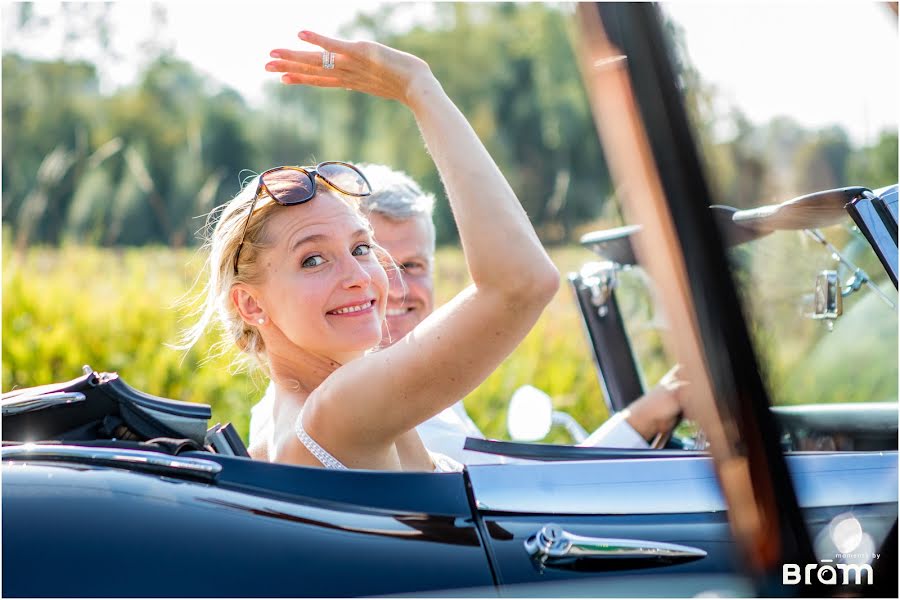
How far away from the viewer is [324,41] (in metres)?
1.66

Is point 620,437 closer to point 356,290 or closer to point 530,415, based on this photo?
point 530,415

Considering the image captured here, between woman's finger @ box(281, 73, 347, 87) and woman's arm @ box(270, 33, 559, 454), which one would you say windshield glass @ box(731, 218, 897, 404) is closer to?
woman's arm @ box(270, 33, 559, 454)

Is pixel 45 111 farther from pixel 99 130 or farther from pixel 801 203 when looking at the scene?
pixel 801 203

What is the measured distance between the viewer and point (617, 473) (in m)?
1.46

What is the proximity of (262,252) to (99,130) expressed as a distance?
577 inches

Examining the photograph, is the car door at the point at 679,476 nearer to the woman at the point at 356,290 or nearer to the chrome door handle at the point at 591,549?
the chrome door handle at the point at 591,549

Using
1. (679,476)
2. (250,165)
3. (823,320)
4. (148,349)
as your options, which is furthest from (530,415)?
(250,165)

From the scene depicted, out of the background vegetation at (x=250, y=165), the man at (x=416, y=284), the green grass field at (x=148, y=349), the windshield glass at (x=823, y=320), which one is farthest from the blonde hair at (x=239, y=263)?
the green grass field at (x=148, y=349)

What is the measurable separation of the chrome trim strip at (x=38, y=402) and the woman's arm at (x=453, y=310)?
41 centimetres

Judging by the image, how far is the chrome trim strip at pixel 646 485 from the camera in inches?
55.3

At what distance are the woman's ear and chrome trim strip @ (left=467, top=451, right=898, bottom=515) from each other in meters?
0.71

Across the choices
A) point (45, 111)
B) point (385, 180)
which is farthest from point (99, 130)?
point (385, 180)

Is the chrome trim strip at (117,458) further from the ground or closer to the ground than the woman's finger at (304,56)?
closer to the ground

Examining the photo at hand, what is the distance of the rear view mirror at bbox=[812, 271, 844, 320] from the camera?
2135mm
